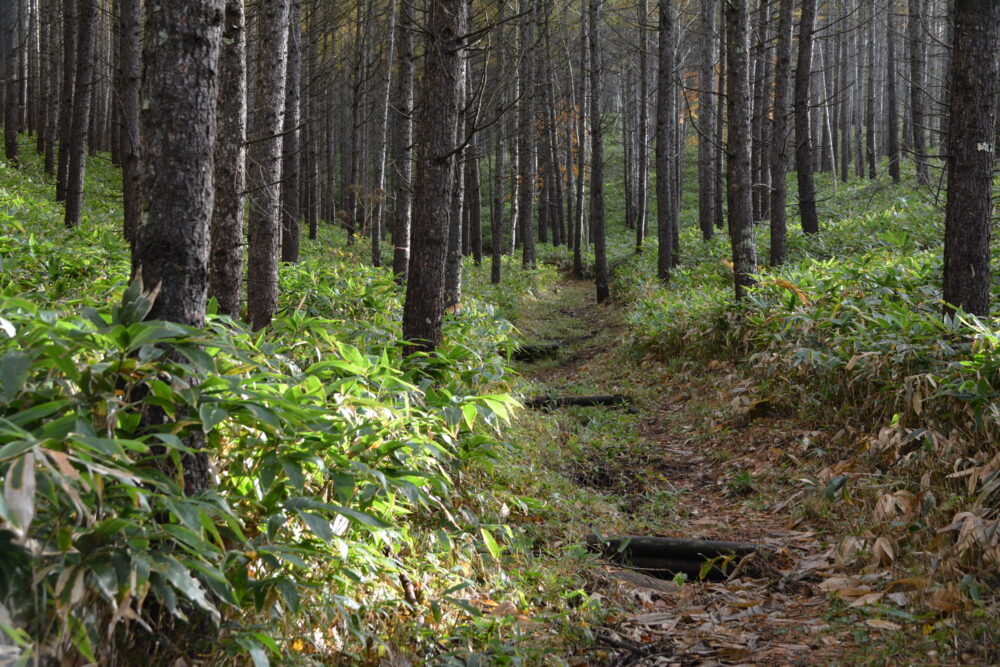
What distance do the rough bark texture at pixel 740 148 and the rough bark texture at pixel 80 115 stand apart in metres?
11.0

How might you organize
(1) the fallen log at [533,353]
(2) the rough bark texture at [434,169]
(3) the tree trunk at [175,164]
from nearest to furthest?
(3) the tree trunk at [175,164], (2) the rough bark texture at [434,169], (1) the fallen log at [533,353]

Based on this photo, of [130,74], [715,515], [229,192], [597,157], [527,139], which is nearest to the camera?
[715,515]

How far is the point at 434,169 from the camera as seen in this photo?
5.98 m

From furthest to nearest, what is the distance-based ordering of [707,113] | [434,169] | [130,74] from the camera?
[707,113], [130,74], [434,169]

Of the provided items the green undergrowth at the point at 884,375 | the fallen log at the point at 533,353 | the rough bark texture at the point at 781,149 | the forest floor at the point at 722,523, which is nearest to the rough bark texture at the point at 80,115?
the fallen log at the point at 533,353

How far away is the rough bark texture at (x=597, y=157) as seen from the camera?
16.3 meters

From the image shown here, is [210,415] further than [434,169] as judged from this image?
No

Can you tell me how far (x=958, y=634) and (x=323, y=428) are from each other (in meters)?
2.86

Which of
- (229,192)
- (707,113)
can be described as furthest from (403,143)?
(707,113)

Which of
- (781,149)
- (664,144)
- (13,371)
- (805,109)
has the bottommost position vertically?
(13,371)

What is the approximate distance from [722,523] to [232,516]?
3725 mm

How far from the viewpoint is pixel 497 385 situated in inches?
293

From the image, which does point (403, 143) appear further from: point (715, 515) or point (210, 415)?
point (210, 415)

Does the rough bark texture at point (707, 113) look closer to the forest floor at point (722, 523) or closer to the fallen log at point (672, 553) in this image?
the forest floor at point (722, 523)
